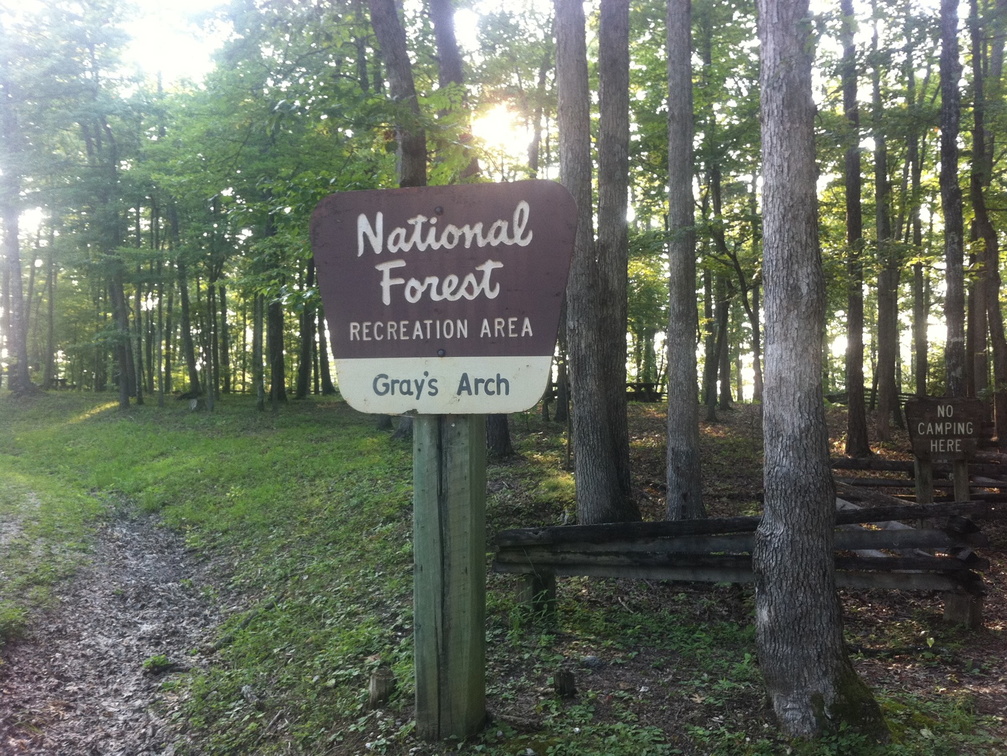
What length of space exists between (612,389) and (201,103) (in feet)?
54.8

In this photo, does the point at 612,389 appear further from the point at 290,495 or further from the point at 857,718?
the point at 290,495

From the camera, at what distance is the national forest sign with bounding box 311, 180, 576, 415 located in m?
3.42

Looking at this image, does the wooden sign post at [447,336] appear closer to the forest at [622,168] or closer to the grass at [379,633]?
the grass at [379,633]

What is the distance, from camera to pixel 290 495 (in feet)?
39.4

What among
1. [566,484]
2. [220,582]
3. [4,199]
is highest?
[4,199]

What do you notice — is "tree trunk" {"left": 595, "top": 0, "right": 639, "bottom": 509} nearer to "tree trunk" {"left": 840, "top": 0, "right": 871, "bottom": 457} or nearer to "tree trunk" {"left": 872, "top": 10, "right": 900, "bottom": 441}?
"tree trunk" {"left": 840, "top": 0, "right": 871, "bottom": 457}

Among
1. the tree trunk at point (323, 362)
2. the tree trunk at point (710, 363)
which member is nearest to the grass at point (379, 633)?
the tree trunk at point (710, 363)

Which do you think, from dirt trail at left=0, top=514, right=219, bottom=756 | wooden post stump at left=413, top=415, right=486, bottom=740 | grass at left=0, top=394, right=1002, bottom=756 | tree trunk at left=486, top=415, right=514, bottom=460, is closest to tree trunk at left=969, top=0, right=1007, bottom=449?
tree trunk at left=486, top=415, right=514, bottom=460

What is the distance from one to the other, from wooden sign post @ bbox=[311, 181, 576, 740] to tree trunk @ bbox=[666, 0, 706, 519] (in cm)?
543

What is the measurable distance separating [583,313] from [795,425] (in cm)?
395

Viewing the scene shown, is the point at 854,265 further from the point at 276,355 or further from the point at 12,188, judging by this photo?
the point at 12,188

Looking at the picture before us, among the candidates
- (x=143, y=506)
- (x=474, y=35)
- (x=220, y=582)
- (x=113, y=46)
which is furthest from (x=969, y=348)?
(x=113, y=46)

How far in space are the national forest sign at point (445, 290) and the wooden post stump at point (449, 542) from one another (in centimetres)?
18

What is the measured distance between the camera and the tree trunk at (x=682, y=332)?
28.3ft
